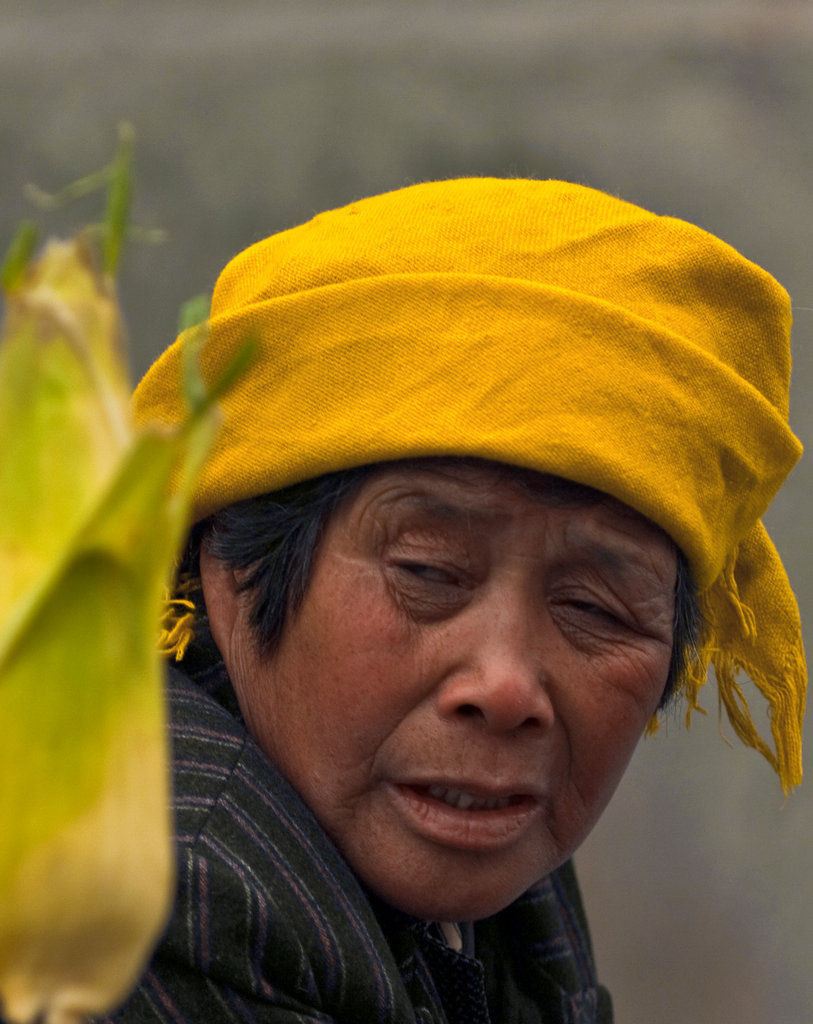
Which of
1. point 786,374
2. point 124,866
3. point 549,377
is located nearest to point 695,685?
point 786,374

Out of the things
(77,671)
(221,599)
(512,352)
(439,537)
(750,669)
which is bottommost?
(750,669)

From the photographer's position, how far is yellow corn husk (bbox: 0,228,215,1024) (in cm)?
21

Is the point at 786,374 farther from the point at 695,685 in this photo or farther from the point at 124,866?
the point at 124,866

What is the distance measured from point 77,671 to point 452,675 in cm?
54

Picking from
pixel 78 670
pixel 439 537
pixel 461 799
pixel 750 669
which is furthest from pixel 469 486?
pixel 78 670

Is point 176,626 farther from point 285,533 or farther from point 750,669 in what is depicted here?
point 750,669

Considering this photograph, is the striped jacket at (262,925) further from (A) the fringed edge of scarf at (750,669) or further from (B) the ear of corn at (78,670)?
(B) the ear of corn at (78,670)

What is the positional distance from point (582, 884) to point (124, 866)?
222cm

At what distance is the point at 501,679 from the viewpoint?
717mm

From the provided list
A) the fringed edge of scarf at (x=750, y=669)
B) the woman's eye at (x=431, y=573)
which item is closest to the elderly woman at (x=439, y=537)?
the woman's eye at (x=431, y=573)

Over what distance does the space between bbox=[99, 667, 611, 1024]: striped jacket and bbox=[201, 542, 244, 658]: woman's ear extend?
37mm

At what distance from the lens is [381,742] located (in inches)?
30.0

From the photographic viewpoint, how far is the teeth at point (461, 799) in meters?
0.77

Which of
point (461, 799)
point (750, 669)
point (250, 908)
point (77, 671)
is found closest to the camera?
point (77, 671)
